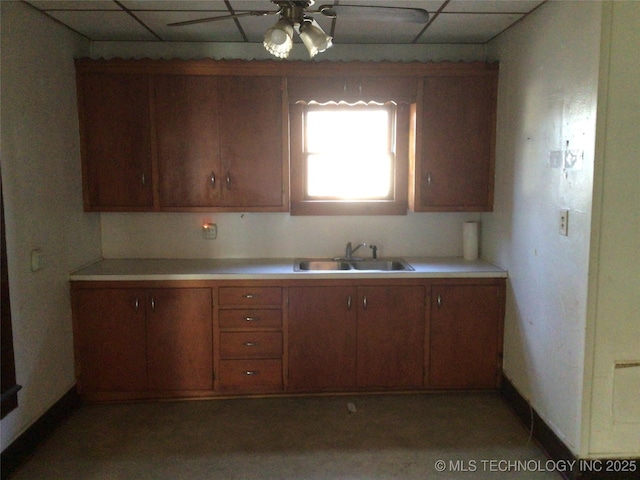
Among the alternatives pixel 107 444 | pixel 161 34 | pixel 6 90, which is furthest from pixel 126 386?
pixel 161 34

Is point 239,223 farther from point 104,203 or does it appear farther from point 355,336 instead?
point 355,336

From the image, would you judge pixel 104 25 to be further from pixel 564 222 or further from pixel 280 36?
pixel 564 222

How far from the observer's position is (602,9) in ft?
7.07

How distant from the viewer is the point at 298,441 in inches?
112

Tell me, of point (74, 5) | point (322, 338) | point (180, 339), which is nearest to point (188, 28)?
point (74, 5)

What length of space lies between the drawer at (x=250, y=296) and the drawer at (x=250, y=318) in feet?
0.19

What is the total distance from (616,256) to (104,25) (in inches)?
127

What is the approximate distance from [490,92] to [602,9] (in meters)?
1.27

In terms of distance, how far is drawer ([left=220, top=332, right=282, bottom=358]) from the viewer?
129 inches

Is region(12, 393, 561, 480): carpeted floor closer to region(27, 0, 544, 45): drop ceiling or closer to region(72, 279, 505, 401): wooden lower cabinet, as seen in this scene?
region(72, 279, 505, 401): wooden lower cabinet

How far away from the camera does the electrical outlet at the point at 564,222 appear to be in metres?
2.46

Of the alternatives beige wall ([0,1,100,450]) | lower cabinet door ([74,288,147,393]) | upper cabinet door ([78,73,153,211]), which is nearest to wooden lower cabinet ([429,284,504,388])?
lower cabinet door ([74,288,147,393])

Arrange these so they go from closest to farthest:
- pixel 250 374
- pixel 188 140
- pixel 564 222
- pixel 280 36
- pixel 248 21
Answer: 1. pixel 280 36
2. pixel 564 222
3. pixel 248 21
4. pixel 250 374
5. pixel 188 140

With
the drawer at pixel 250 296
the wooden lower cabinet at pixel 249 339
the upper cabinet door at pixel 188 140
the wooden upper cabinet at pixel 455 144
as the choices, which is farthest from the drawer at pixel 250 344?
the wooden upper cabinet at pixel 455 144
